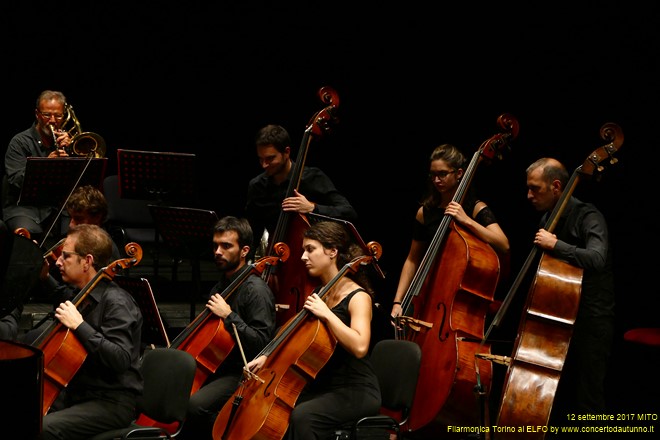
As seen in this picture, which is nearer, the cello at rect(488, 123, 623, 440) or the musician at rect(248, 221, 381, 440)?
the musician at rect(248, 221, 381, 440)

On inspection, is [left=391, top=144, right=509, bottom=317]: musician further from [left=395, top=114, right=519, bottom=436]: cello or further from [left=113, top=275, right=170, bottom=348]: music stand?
[left=113, top=275, right=170, bottom=348]: music stand

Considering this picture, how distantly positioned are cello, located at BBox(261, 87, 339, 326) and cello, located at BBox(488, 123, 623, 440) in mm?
1248

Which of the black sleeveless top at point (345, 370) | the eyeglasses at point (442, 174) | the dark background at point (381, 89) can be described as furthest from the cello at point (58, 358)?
the dark background at point (381, 89)

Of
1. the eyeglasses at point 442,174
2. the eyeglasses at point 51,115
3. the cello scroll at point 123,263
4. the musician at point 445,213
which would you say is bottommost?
the eyeglasses at point 51,115

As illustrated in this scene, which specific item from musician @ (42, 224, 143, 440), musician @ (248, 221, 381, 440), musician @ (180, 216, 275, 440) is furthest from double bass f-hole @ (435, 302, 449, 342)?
musician @ (42, 224, 143, 440)

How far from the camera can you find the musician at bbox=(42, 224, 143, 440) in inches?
144

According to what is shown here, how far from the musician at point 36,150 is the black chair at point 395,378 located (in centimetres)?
265

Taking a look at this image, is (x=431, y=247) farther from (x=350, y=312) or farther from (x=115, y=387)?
(x=115, y=387)

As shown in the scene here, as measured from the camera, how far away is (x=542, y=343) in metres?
4.18

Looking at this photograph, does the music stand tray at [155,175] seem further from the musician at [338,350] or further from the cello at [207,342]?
the musician at [338,350]

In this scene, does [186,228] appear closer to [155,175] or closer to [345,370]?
[155,175]

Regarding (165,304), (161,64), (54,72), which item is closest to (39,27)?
(54,72)

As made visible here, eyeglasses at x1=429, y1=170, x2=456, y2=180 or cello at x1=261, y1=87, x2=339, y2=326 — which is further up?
eyeglasses at x1=429, y1=170, x2=456, y2=180

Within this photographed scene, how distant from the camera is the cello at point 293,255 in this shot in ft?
16.6
